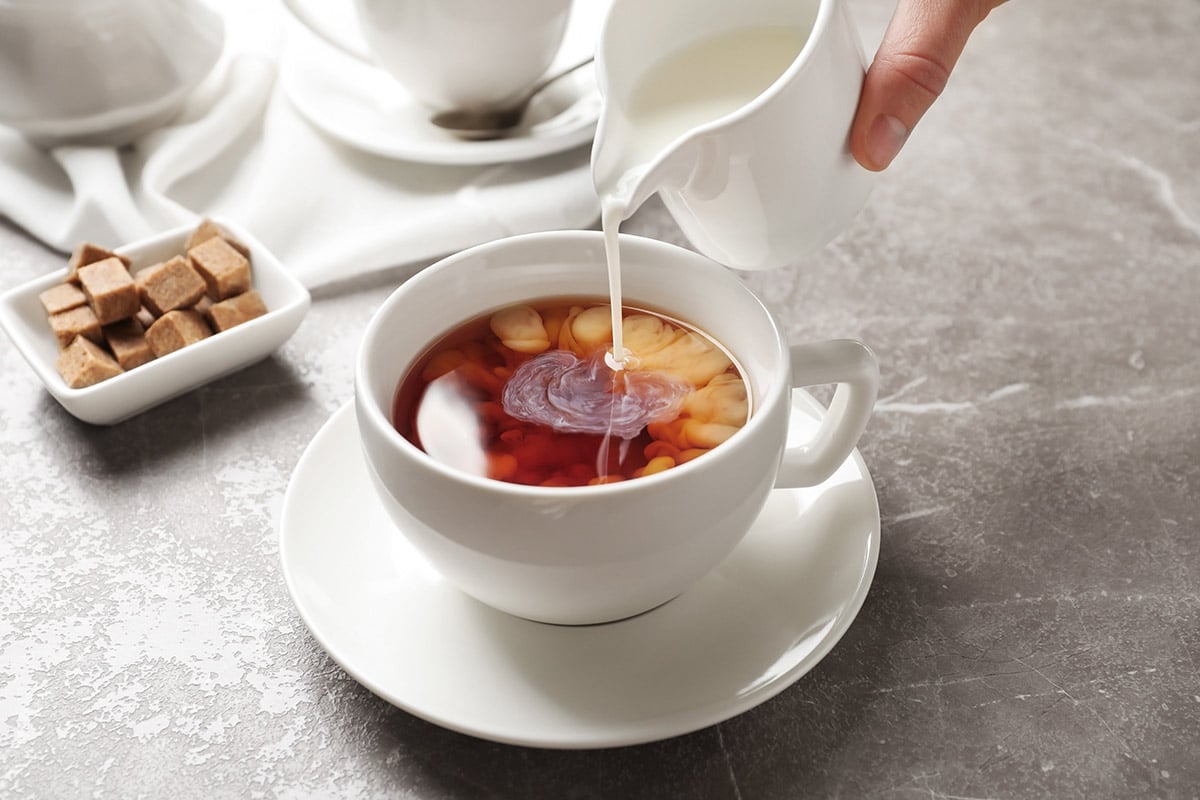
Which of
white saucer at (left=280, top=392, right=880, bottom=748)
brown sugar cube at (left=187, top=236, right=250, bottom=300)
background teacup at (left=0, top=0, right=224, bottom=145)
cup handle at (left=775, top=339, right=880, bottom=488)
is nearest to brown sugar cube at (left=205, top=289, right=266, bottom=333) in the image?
brown sugar cube at (left=187, top=236, right=250, bottom=300)

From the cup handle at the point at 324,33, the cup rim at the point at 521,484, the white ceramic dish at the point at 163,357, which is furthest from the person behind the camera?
the cup handle at the point at 324,33

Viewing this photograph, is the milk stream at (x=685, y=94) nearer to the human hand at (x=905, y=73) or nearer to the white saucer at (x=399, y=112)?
the human hand at (x=905, y=73)

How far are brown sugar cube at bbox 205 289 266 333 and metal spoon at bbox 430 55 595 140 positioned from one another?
1.58ft

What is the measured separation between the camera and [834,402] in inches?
40.0

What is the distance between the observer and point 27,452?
1229 mm

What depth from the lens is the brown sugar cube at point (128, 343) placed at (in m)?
1.26

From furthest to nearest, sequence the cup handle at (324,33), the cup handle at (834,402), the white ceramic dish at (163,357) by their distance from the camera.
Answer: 1. the cup handle at (324,33)
2. the white ceramic dish at (163,357)
3. the cup handle at (834,402)

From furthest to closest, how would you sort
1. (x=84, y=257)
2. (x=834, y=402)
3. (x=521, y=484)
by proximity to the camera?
(x=84, y=257)
(x=834, y=402)
(x=521, y=484)

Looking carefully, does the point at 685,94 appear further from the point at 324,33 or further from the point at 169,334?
the point at 324,33

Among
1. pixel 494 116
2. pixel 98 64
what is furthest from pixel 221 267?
pixel 494 116

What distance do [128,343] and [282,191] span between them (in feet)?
1.23

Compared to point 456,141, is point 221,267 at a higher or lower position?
higher

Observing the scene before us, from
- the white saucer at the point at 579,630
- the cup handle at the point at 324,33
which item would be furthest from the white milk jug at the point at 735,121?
the cup handle at the point at 324,33

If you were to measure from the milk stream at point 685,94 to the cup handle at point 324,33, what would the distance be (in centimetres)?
75
